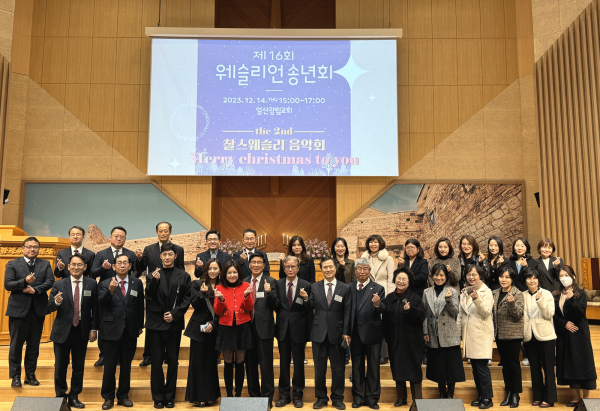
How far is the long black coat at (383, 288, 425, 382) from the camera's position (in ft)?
13.4

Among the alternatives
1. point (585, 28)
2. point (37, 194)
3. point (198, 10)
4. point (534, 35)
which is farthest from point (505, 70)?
point (37, 194)

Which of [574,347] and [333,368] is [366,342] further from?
[574,347]

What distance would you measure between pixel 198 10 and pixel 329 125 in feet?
9.46

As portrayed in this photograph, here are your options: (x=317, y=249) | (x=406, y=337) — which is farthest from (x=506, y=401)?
(x=317, y=249)

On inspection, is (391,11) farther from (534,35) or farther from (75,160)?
(75,160)

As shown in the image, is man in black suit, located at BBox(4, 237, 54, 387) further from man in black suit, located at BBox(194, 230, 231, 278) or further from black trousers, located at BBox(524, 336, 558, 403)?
black trousers, located at BBox(524, 336, 558, 403)

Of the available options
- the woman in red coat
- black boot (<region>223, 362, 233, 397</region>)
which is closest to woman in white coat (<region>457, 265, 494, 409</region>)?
the woman in red coat

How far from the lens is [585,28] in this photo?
7434 millimetres

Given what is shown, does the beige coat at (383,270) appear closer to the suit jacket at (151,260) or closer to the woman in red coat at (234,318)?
the woman in red coat at (234,318)

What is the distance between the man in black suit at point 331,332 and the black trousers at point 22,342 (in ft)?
7.34

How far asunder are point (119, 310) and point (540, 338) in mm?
3244

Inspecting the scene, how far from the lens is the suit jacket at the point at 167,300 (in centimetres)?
416

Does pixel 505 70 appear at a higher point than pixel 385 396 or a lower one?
higher

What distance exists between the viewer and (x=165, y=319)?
4.14m
